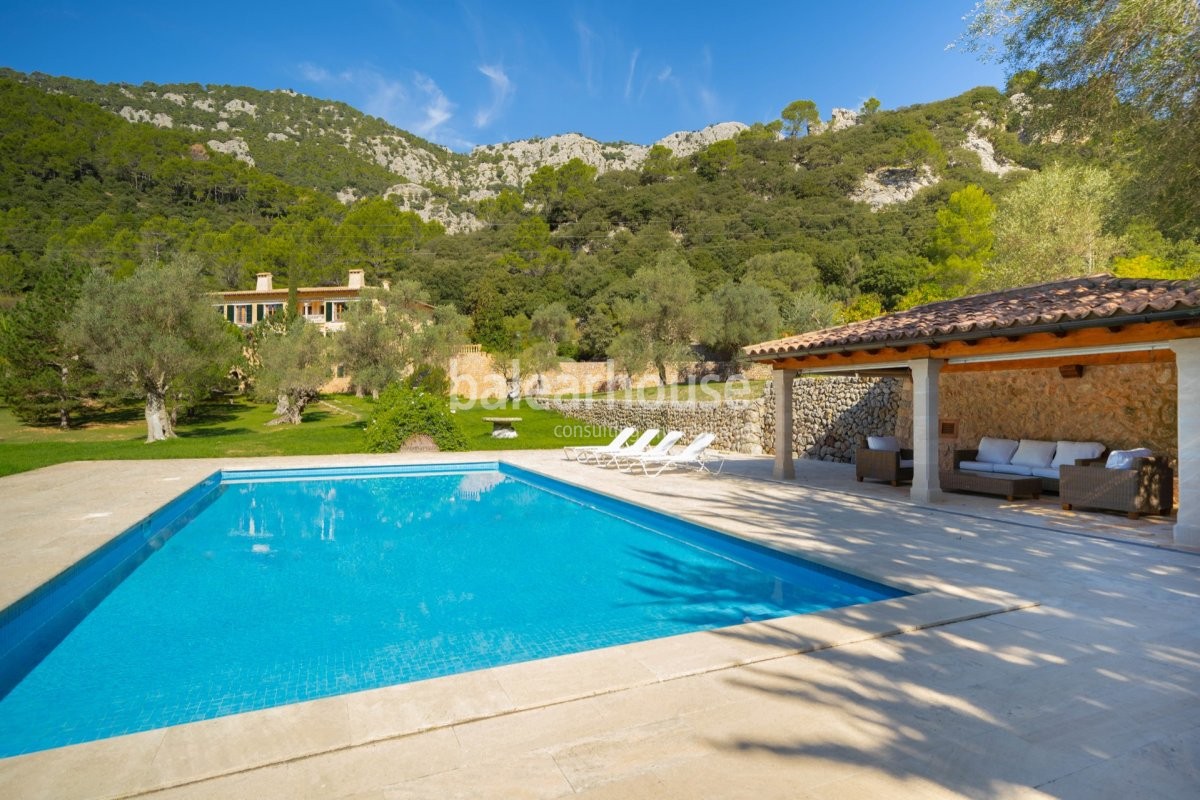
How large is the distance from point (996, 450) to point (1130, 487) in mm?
2416

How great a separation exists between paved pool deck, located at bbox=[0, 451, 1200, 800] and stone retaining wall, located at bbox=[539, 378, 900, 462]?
7.93 meters

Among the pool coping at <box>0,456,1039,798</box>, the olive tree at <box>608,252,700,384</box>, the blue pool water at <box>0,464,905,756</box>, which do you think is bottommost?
the blue pool water at <box>0,464,905,756</box>

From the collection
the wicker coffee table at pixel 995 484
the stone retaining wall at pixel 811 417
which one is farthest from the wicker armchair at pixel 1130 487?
the stone retaining wall at pixel 811 417

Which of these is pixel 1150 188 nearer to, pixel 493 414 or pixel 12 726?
pixel 12 726

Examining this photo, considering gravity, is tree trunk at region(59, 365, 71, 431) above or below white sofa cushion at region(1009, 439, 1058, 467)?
above

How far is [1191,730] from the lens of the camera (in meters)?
2.34

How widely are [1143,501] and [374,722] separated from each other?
25.9ft

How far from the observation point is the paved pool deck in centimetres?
203

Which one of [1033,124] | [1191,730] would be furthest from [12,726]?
[1033,124]

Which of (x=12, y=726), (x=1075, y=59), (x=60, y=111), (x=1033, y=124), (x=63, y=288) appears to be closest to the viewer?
(x=12, y=726)

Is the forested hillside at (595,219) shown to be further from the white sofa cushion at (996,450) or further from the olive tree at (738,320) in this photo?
the white sofa cushion at (996,450)

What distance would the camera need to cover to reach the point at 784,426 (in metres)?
10.1

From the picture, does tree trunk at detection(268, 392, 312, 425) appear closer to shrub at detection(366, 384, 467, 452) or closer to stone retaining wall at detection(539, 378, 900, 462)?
shrub at detection(366, 384, 467, 452)

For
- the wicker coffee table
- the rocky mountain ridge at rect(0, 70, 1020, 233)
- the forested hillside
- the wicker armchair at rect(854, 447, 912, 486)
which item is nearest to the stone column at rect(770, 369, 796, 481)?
the wicker armchair at rect(854, 447, 912, 486)
